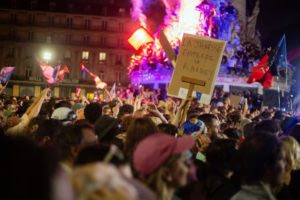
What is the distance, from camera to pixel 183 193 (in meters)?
3.34

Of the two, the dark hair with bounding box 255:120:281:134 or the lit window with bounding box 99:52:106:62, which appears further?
the lit window with bounding box 99:52:106:62

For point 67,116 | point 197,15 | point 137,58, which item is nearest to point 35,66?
point 137,58

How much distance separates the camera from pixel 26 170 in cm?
134

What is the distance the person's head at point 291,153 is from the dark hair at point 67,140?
79.3 inches

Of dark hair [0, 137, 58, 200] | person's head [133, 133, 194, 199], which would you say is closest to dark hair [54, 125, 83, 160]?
person's head [133, 133, 194, 199]

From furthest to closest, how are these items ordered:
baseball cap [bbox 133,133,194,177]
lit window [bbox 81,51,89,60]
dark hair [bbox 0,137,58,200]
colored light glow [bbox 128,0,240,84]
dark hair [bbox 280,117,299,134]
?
1. lit window [bbox 81,51,89,60]
2. colored light glow [bbox 128,0,240,84]
3. dark hair [bbox 280,117,299,134]
4. baseball cap [bbox 133,133,194,177]
5. dark hair [bbox 0,137,58,200]

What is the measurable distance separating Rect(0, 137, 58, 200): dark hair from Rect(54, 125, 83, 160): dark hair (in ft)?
7.21

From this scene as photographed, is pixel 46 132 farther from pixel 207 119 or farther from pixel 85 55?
pixel 85 55

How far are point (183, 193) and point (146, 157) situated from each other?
35.4 inches

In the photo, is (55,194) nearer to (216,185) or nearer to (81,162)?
(81,162)

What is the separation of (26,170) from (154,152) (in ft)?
4.43

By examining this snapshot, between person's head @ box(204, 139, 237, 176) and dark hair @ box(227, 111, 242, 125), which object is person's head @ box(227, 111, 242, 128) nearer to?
dark hair @ box(227, 111, 242, 125)

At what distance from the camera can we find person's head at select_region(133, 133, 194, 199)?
2592 mm

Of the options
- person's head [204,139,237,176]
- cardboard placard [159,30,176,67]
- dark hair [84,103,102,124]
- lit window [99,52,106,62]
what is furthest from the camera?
lit window [99,52,106,62]
